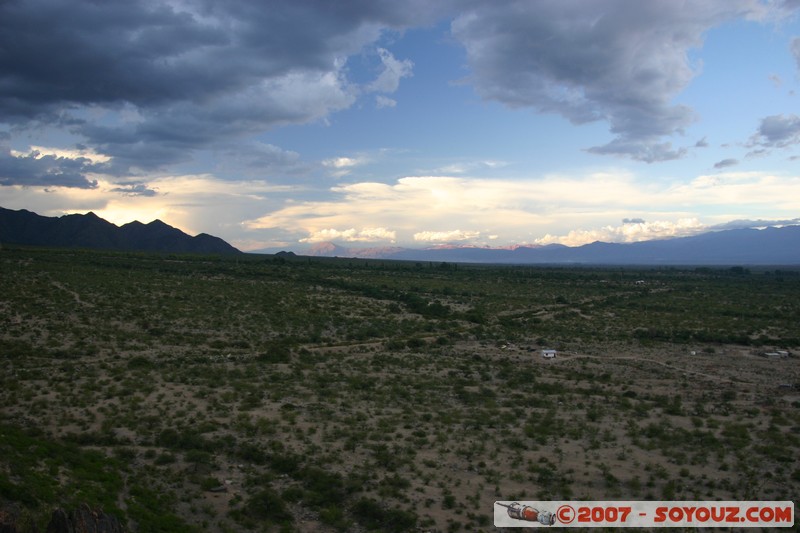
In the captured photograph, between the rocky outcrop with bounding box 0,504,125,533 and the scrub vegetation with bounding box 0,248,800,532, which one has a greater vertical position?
the rocky outcrop with bounding box 0,504,125,533

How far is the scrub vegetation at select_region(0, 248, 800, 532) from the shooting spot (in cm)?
1306

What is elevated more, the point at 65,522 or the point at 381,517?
the point at 65,522

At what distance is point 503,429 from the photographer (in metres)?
17.9

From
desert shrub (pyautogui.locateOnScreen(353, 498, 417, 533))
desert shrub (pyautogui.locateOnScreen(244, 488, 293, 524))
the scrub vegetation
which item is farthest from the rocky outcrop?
desert shrub (pyautogui.locateOnScreen(353, 498, 417, 533))

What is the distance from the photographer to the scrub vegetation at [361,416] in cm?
1306

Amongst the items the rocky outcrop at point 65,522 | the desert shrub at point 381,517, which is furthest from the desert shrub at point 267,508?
the rocky outcrop at point 65,522

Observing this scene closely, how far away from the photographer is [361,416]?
18797mm

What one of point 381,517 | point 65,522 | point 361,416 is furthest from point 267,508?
point 361,416

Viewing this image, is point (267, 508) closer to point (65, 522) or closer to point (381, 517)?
point (381, 517)

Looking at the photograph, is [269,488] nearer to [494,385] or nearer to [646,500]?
[646,500]

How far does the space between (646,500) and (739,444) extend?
542cm

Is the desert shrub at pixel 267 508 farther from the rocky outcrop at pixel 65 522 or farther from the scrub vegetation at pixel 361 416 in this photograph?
the rocky outcrop at pixel 65 522

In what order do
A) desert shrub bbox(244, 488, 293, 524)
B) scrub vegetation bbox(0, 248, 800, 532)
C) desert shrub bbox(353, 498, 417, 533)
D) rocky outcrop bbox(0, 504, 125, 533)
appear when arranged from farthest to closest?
scrub vegetation bbox(0, 248, 800, 532) < desert shrub bbox(244, 488, 293, 524) < desert shrub bbox(353, 498, 417, 533) < rocky outcrop bbox(0, 504, 125, 533)

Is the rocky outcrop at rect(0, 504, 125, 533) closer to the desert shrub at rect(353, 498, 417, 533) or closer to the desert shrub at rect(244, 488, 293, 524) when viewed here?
the desert shrub at rect(244, 488, 293, 524)
